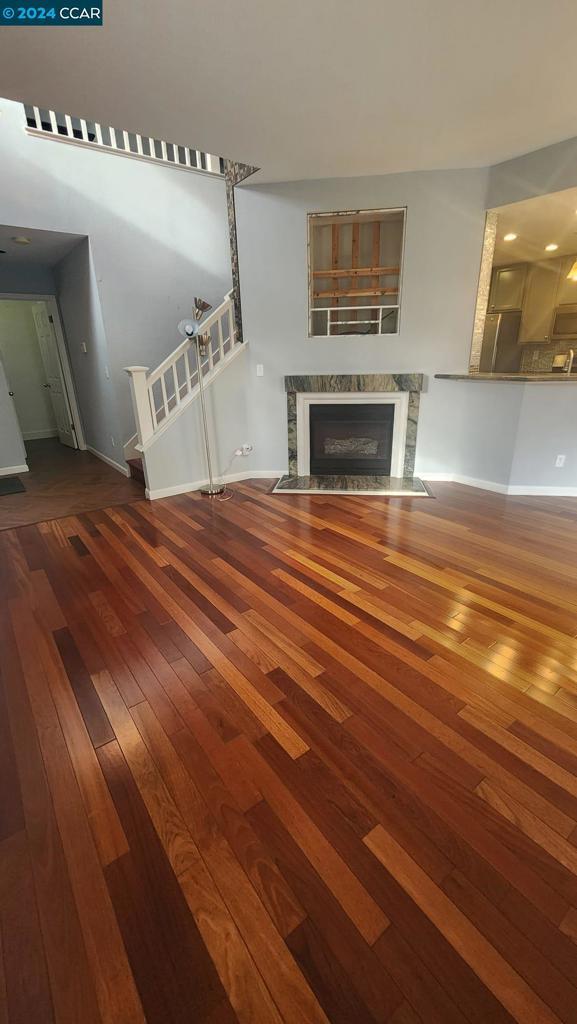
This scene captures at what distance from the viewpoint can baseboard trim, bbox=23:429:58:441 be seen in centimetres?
713

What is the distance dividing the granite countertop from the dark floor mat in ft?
15.5

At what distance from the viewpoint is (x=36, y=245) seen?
4672 mm

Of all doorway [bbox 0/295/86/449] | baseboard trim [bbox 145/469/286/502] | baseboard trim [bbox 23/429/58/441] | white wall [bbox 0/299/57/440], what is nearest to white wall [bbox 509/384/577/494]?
baseboard trim [bbox 145/469/286/502]

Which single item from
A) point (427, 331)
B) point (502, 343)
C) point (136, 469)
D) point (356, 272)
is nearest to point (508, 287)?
point (502, 343)

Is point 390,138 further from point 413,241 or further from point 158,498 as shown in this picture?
point 158,498

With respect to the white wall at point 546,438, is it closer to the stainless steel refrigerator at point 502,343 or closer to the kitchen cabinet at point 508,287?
the stainless steel refrigerator at point 502,343

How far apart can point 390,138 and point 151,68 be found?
69.3 inches

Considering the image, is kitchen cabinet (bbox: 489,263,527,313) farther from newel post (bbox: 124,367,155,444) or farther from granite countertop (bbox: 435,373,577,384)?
newel post (bbox: 124,367,155,444)

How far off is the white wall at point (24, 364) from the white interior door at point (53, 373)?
158 millimetres

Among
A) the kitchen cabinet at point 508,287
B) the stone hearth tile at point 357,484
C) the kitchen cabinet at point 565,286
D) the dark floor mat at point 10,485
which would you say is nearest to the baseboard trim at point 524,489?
the stone hearth tile at point 357,484

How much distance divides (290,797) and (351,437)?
3781 millimetres

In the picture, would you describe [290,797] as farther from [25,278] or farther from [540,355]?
[25,278]

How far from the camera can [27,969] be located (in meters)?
0.98

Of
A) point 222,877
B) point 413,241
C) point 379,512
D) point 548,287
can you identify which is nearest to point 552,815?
point 222,877
